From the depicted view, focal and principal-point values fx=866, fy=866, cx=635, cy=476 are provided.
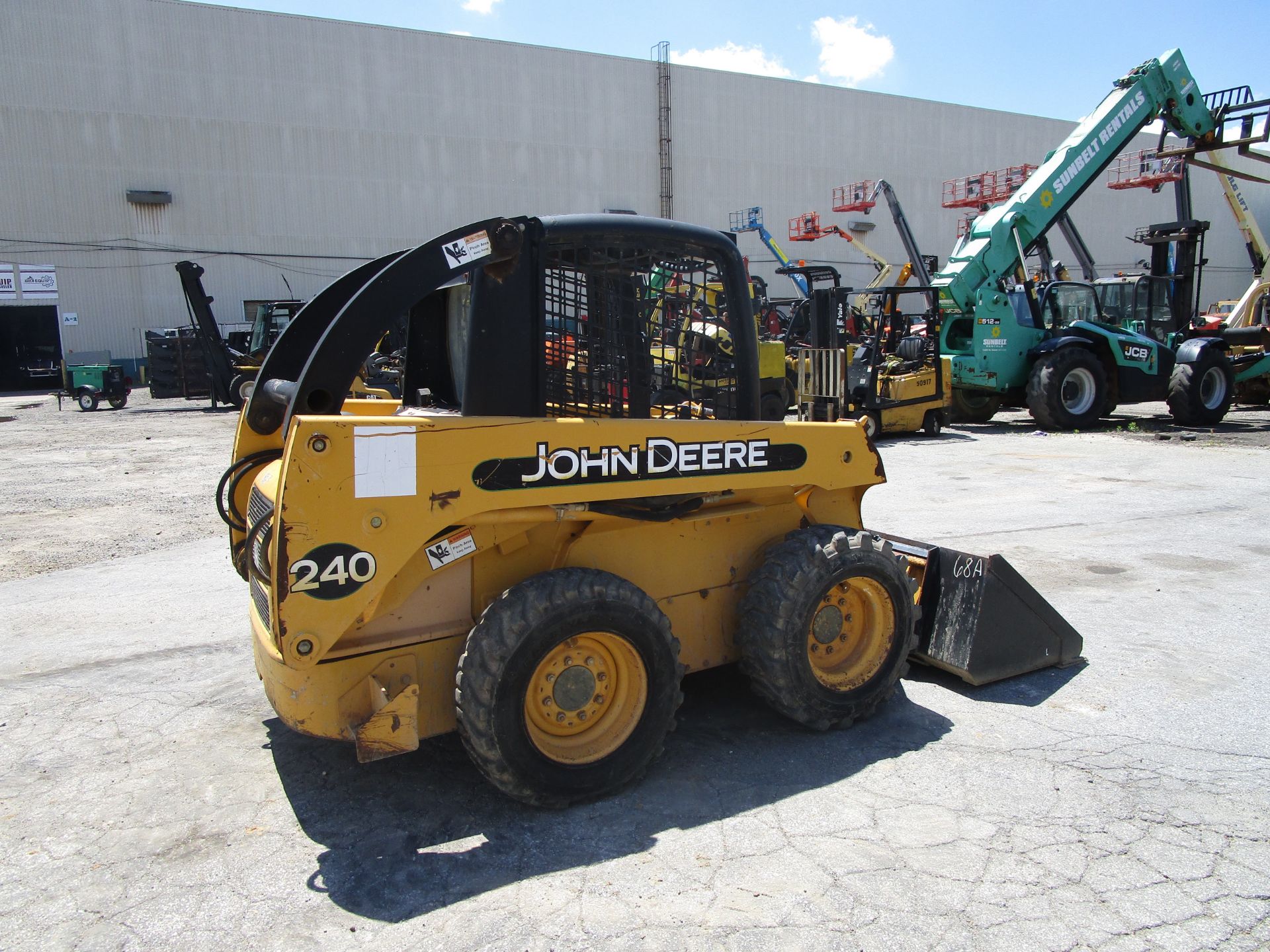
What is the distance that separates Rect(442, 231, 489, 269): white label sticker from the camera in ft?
10.7

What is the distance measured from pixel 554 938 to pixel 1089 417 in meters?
16.0

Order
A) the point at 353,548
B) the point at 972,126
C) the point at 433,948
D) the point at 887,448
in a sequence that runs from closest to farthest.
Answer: the point at 433,948 < the point at 353,548 < the point at 887,448 < the point at 972,126

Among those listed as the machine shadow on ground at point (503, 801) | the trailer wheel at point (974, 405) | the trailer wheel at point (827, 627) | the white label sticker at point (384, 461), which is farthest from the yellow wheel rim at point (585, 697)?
the trailer wheel at point (974, 405)

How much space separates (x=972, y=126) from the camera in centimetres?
4834

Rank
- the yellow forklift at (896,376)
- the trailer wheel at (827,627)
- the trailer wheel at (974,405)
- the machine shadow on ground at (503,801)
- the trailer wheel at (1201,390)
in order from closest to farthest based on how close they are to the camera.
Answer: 1. the machine shadow on ground at (503,801)
2. the trailer wheel at (827,627)
3. the yellow forklift at (896,376)
4. the trailer wheel at (1201,390)
5. the trailer wheel at (974,405)

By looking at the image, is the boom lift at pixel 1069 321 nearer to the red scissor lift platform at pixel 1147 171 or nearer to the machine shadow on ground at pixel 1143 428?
the machine shadow on ground at pixel 1143 428

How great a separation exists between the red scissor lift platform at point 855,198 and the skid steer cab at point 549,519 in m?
33.1

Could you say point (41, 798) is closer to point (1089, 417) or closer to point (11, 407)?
point (1089, 417)

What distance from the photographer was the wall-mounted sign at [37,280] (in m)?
32.8

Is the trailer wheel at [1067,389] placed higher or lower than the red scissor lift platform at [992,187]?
lower

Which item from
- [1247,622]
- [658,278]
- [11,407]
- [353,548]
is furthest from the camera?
[11,407]

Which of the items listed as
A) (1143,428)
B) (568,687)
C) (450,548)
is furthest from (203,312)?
(1143,428)

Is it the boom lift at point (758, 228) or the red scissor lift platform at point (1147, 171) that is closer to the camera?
the boom lift at point (758, 228)

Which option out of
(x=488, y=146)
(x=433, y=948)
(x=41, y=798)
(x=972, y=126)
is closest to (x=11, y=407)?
(x=488, y=146)
